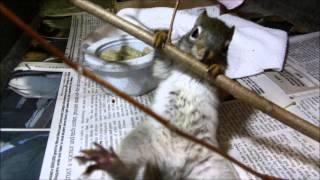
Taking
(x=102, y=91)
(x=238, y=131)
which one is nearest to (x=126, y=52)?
(x=102, y=91)

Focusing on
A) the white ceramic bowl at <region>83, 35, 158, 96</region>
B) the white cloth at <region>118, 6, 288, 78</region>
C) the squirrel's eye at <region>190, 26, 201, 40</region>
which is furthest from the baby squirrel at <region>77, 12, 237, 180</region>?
the white cloth at <region>118, 6, 288, 78</region>

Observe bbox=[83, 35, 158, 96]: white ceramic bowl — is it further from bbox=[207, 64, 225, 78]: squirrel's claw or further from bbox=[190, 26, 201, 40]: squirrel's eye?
bbox=[207, 64, 225, 78]: squirrel's claw

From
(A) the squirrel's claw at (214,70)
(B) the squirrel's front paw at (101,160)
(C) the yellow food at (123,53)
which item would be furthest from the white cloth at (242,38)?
(B) the squirrel's front paw at (101,160)

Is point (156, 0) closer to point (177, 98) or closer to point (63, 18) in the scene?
point (63, 18)

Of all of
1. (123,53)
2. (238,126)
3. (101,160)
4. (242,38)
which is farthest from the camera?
(242,38)

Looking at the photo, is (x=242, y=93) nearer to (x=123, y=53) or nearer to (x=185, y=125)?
A: (x=185, y=125)

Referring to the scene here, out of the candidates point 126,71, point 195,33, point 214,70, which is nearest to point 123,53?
point 126,71
